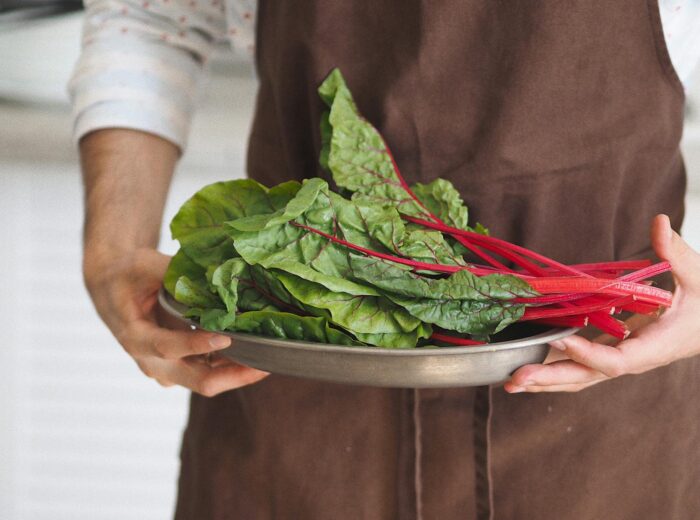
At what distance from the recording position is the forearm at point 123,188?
2.66 feet

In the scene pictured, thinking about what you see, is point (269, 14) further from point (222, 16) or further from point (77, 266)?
point (77, 266)

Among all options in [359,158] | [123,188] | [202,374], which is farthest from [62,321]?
[359,158]

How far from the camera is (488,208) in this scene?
72cm

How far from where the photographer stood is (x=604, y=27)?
68cm

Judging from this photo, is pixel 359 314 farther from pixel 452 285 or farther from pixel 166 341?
pixel 166 341

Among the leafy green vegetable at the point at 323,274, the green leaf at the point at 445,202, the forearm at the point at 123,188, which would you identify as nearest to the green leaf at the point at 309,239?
the leafy green vegetable at the point at 323,274

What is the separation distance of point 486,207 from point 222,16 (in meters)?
0.40

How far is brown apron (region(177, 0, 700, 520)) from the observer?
0.69 m

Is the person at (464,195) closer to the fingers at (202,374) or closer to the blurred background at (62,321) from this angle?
the fingers at (202,374)

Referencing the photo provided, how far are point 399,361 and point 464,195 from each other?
26 cm

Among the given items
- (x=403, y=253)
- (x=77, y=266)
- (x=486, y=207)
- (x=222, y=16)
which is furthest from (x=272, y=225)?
(x=77, y=266)

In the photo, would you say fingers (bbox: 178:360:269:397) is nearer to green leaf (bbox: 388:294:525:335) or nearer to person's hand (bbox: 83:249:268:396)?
person's hand (bbox: 83:249:268:396)

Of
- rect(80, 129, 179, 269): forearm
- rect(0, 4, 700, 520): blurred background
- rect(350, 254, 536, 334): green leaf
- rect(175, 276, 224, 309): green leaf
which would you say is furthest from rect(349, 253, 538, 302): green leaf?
rect(0, 4, 700, 520): blurred background

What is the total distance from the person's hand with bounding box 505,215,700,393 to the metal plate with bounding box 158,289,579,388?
3cm
